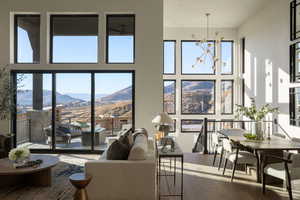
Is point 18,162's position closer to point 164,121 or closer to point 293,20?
point 164,121

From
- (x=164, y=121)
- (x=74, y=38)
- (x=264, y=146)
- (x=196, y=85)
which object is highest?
(x=74, y=38)

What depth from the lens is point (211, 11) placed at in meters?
7.90

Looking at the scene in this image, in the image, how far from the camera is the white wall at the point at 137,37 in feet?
21.3

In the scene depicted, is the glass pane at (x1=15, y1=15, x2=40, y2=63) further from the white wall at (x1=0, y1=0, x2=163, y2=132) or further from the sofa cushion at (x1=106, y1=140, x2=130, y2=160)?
the sofa cushion at (x1=106, y1=140, x2=130, y2=160)

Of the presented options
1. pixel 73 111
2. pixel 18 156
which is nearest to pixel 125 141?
pixel 18 156

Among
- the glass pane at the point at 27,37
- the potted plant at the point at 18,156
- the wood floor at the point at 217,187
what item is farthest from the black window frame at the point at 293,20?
the glass pane at the point at 27,37

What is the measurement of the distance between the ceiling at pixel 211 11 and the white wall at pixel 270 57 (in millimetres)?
366

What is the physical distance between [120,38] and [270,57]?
4251mm

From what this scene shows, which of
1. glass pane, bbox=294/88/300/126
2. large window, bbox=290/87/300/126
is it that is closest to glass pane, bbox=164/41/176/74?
large window, bbox=290/87/300/126

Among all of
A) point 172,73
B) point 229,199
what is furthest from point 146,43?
point 229,199

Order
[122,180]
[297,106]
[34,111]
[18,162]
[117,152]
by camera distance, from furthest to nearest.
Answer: [34,111], [297,106], [18,162], [117,152], [122,180]

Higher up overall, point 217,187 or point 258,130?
point 258,130

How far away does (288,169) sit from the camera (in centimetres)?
352

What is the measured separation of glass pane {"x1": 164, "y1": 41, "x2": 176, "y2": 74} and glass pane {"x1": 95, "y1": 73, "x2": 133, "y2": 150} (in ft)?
11.5
